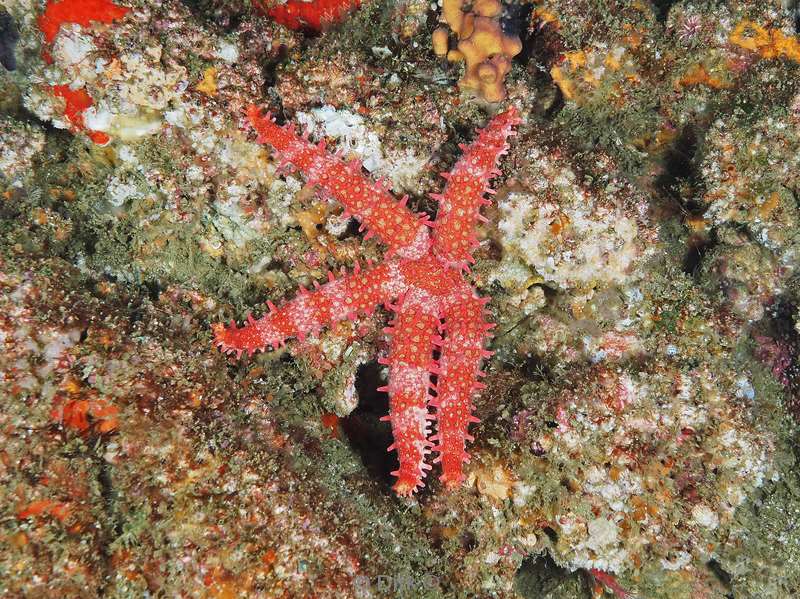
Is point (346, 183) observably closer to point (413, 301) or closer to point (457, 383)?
point (413, 301)

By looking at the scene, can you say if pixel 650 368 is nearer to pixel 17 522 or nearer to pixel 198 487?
pixel 198 487

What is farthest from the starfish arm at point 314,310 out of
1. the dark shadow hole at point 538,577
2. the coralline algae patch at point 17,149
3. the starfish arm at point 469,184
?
the dark shadow hole at point 538,577

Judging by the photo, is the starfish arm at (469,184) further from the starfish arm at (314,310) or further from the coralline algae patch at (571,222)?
the starfish arm at (314,310)

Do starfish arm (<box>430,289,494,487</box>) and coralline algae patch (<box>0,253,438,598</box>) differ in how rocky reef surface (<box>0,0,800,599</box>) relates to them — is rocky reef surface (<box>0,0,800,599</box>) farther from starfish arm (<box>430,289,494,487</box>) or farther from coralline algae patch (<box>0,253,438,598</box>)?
starfish arm (<box>430,289,494,487</box>)

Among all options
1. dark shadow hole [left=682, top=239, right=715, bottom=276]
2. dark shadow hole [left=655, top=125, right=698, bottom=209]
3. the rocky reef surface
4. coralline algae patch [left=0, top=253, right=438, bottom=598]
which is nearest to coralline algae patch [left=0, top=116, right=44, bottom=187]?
the rocky reef surface

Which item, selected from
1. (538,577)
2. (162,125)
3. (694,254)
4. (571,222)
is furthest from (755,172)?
(162,125)

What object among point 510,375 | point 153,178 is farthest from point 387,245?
point 153,178

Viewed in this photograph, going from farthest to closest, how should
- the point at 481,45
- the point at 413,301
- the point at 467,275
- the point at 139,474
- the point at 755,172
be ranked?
the point at 467,275
the point at 755,172
the point at 481,45
the point at 413,301
the point at 139,474

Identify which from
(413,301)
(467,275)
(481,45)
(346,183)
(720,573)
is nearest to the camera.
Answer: (346,183)
